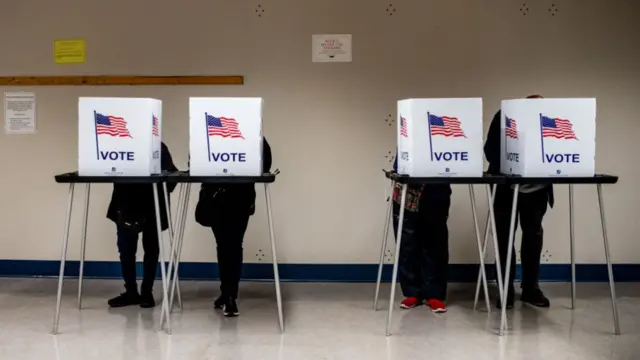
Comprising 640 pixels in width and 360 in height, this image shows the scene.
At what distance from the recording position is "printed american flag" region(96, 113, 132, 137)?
3.22 meters

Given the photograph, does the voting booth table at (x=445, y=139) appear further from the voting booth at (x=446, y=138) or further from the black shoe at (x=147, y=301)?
the black shoe at (x=147, y=301)

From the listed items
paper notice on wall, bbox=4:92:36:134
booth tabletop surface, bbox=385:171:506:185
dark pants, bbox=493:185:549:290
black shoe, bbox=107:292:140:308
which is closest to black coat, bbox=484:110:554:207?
dark pants, bbox=493:185:549:290

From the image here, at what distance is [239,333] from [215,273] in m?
1.26

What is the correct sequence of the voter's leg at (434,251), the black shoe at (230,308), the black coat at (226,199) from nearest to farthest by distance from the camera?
the black coat at (226,199)
the black shoe at (230,308)
the voter's leg at (434,251)

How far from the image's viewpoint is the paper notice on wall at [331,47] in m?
4.46

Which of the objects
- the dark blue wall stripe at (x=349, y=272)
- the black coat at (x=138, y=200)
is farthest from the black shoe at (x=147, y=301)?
the dark blue wall stripe at (x=349, y=272)

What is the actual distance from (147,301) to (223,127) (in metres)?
1.43

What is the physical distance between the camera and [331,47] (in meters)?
4.46

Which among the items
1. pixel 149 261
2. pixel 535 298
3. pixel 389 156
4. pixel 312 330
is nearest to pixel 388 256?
pixel 389 156

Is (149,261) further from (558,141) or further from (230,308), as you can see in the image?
(558,141)

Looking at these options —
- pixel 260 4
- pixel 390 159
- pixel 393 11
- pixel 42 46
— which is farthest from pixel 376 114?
pixel 42 46

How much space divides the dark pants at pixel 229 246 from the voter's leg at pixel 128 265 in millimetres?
594

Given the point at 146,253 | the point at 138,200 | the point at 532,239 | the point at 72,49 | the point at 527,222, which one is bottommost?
the point at 146,253

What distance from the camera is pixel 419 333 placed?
3.36m
